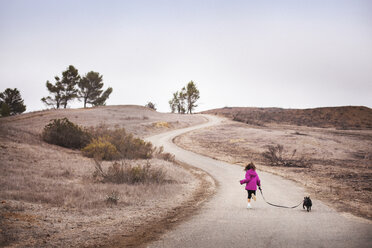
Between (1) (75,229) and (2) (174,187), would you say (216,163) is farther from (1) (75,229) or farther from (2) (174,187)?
(1) (75,229)

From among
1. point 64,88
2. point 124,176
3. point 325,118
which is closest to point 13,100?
point 64,88

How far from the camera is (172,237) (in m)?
5.33

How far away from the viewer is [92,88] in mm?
63531

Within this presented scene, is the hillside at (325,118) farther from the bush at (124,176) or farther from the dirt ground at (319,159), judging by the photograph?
the bush at (124,176)

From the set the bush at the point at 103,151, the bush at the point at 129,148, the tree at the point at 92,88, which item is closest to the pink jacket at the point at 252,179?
the bush at the point at 129,148

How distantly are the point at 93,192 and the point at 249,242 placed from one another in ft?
19.8

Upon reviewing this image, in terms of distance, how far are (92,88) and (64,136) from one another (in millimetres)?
48651

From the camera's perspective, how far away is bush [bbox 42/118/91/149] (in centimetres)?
1883

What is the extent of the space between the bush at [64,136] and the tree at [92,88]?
4622 centimetres

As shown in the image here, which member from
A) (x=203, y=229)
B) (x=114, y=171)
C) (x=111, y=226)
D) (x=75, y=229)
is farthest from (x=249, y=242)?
(x=114, y=171)

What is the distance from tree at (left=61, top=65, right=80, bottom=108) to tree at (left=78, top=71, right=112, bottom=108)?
2.16 m

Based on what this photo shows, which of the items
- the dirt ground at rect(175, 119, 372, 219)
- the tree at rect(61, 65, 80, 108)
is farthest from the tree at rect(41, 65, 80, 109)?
the dirt ground at rect(175, 119, 372, 219)

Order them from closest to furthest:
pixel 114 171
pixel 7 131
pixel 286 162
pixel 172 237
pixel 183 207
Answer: pixel 172 237, pixel 183 207, pixel 114 171, pixel 7 131, pixel 286 162

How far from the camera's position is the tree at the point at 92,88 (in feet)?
202
